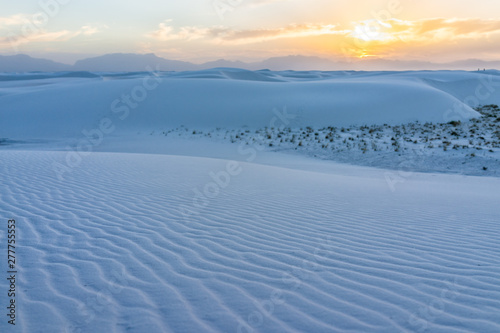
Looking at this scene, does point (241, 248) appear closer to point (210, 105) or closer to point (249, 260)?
point (249, 260)

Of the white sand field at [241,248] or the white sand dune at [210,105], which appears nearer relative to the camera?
the white sand field at [241,248]

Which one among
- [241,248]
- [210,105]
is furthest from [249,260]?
[210,105]

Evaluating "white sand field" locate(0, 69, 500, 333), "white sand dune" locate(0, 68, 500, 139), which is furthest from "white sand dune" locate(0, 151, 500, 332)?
"white sand dune" locate(0, 68, 500, 139)

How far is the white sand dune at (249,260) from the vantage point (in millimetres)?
3023

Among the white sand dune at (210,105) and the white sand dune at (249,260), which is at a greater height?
the white sand dune at (210,105)

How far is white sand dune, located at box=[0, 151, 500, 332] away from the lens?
3.02 meters

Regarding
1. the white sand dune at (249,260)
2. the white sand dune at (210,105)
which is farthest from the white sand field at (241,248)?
the white sand dune at (210,105)

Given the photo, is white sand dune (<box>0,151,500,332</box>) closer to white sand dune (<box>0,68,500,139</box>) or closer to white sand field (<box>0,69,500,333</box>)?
white sand field (<box>0,69,500,333</box>)

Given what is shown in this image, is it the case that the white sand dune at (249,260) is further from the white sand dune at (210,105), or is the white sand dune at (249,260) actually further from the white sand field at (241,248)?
the white sand dune at (210,105)

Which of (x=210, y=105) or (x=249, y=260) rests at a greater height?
(x=210, y=105)

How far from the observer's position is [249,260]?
4.12 m

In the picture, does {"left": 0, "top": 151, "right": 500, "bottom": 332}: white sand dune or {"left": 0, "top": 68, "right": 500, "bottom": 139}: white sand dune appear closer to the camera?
{"left": 0, "top": 151, "right": 500, "bottom": 332}: white sand dune

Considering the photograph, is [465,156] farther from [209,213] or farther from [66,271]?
[66,271]

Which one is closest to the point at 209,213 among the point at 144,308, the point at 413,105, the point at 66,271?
the point at 66,271
